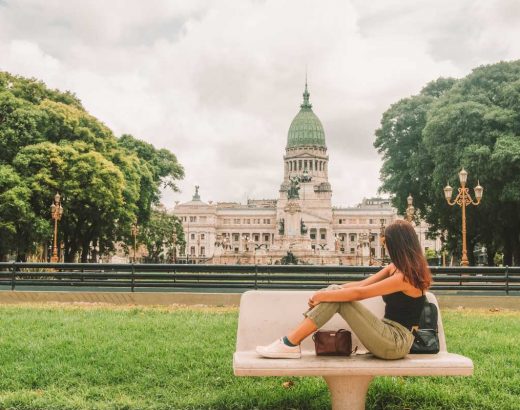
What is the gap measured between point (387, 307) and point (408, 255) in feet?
1.83

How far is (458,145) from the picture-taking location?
3381 centimetres

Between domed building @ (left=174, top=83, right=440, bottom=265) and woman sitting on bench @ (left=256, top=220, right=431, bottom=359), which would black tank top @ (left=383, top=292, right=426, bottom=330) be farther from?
domed building @ (left=174, top=83, right=440, bottom=265)

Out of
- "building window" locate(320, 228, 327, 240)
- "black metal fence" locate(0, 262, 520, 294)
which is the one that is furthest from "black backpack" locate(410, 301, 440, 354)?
"building window" locate(320, 228, 327, 240)

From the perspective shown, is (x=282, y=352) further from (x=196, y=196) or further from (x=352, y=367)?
(x=196, y=196)

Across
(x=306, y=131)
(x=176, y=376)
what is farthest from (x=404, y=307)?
(x=306, y=131)

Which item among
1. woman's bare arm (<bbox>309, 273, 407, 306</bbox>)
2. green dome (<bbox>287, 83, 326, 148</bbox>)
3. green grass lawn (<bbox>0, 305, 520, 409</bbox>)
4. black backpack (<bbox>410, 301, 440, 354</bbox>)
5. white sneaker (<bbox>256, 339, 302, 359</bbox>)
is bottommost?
green grass lawn (<bbox>0, 305, 520, 409</bbox>)

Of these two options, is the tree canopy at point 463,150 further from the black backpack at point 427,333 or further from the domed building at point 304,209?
the domed building at point 304,209

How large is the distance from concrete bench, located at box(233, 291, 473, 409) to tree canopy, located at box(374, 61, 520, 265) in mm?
25708

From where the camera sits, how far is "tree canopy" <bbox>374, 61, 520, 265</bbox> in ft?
104

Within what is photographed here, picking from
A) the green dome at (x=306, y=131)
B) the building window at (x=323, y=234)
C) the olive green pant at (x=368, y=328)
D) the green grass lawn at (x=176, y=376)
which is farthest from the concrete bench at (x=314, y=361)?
the green dome at (x=306, y=131)

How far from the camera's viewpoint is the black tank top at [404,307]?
587cm

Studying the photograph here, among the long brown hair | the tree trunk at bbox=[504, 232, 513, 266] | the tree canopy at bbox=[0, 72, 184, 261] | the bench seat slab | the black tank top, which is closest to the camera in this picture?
the bench seat slab

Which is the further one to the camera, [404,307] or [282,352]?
[404,307]

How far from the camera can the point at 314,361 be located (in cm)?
564
